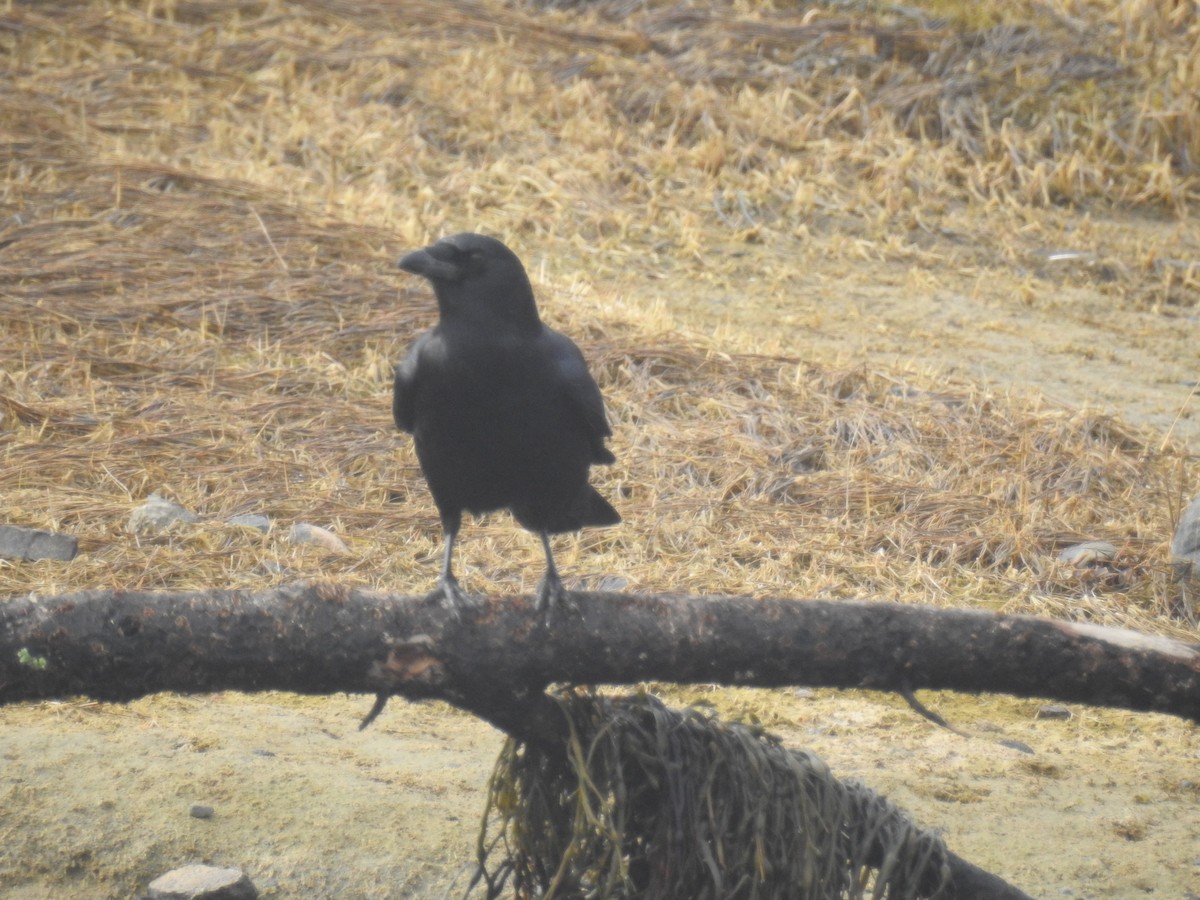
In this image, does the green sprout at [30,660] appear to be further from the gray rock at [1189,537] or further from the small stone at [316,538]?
the gray rock at [1189,537]

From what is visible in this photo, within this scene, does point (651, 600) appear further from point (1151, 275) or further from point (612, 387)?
point (1151, 275)

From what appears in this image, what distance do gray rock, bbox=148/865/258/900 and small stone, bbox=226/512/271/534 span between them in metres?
1.93

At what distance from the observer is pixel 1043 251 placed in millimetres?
9555

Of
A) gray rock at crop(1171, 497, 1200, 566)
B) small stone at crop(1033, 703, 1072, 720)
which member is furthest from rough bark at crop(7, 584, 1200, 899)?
gray rock at crop(1171, 497, 1200, 566)

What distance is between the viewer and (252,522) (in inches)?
202

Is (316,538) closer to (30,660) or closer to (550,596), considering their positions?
(550,596)

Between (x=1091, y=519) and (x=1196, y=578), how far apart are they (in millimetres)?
609

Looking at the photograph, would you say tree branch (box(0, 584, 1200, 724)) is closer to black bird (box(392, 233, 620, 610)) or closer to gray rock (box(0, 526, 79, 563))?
black bird (box(392, 233, 620, 610))

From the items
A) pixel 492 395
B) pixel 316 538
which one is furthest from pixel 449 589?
pixel 316 538

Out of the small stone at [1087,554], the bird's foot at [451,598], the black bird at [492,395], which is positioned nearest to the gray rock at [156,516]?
the black bird at [492,395]

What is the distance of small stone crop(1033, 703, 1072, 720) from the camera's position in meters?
4.55

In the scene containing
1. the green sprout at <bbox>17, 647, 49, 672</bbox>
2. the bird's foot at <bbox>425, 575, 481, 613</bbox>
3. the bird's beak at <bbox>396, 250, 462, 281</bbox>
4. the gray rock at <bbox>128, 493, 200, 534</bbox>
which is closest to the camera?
the green sprout at <bbox>17, 647, 49, 672</bbox>

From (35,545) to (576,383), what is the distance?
7.64ft

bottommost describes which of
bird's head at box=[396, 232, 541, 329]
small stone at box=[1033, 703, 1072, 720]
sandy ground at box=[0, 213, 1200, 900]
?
small stone at box=[1033, 703, 1072, 720]
